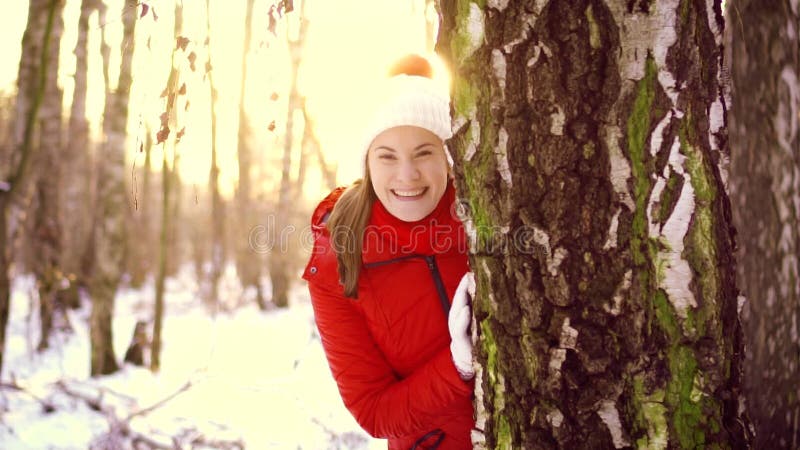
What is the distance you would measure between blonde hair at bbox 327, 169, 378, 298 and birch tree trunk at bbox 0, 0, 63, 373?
10.6 ft

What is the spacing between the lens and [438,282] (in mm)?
1972

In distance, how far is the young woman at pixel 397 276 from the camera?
2002 mm

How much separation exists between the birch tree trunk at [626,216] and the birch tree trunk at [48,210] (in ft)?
24.3

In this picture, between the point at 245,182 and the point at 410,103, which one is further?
the point at 245,182

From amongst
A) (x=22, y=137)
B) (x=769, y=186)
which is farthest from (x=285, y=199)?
(x=769, y=186)

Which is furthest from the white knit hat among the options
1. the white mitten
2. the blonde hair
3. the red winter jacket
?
the white mitten

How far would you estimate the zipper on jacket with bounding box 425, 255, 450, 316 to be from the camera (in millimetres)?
1955

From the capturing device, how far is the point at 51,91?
7742mm

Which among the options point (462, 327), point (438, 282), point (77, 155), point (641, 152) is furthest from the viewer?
point (77, 155)

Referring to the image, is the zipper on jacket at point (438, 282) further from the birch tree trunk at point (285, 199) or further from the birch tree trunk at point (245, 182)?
the birch tree trunk at point (245, 182)

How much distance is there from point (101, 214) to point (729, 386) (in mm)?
7278

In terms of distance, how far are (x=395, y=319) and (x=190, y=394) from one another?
13.6ft

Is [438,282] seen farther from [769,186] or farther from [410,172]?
[769,186]

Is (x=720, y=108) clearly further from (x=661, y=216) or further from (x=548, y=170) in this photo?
(x=548, y=170)
